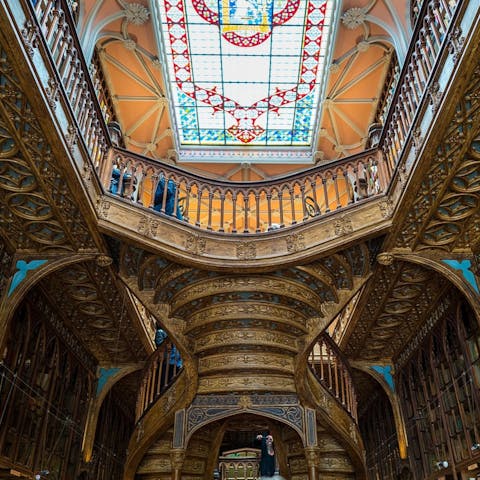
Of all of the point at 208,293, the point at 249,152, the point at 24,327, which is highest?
the point at 249,152

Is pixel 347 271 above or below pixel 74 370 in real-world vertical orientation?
above

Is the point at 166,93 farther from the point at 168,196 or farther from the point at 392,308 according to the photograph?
the point at 392,308

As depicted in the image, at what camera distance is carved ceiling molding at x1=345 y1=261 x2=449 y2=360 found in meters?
6.66

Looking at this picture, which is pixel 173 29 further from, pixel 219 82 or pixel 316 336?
pixel 316 336

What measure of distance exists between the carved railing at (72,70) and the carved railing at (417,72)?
365 centimetres

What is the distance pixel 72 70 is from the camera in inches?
205

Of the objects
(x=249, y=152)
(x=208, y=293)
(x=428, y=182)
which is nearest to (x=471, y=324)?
(x=428, y=182)

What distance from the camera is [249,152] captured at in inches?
469

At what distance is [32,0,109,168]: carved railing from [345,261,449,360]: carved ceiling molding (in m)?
4.10

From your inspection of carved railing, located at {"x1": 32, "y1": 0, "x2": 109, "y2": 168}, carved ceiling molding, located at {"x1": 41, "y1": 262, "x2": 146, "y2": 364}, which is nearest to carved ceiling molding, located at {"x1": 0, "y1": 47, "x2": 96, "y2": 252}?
carved railing, located at {"x1": 32, "y1": 0, "x2": 109, "y2": 168}

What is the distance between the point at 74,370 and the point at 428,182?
22.1 ft

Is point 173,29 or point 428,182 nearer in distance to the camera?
point 428,182

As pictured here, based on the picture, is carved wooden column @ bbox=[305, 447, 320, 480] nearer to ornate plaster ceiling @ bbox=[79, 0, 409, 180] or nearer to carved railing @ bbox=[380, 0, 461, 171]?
carved railing @ bbox=[380, 0, 461, 171]

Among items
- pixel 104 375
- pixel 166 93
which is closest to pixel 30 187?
pixel 104 375
